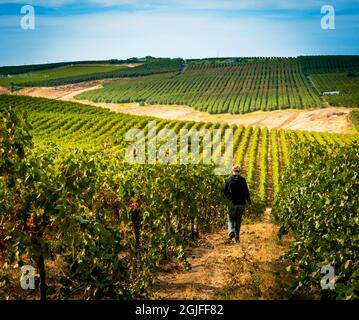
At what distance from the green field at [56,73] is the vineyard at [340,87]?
2815 inches

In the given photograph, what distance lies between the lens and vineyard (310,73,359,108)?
3922 inches

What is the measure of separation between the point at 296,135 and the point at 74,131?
2799 cm

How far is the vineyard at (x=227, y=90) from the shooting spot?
10644 centimetres

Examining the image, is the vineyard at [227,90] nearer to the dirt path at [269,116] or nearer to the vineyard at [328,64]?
the dirt path at [269,116]

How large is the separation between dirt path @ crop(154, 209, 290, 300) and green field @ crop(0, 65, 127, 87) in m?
133

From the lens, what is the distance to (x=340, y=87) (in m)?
116

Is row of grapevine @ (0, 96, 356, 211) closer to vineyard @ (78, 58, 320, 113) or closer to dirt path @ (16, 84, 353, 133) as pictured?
dirt path @ (16, 84, 353, 133)

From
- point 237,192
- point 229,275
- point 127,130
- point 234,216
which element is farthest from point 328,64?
point 229,275

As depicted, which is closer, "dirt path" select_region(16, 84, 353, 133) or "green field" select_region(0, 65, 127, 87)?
"dirt path" select_region(16, 84, 353, 133)

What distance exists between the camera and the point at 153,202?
10141 mm

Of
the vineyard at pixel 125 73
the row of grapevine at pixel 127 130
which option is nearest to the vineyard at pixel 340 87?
the row of grapevine at pixel 127 130

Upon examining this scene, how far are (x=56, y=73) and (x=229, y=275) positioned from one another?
160238mm

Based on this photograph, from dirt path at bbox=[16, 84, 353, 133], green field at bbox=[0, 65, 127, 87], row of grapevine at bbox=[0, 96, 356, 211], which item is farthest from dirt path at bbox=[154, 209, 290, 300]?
green field at bbox=[0, 65, 127, 87]

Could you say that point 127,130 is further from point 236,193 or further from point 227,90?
point 227,90
